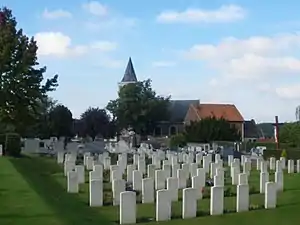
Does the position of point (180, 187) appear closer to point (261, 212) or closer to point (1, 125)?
point (261, 212)

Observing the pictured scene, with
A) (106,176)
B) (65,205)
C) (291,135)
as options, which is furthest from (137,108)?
(65,205)

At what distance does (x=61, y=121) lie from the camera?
79.6 meters

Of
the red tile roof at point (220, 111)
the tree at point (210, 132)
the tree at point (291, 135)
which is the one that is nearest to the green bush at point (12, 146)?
the tree at point (210, 132)

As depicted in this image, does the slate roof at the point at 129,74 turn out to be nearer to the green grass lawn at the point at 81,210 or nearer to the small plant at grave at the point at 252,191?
the small plant at grave at the point at 252,191

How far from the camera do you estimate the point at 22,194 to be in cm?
1605

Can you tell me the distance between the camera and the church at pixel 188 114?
368ft

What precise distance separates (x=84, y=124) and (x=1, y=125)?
4867 centimetres

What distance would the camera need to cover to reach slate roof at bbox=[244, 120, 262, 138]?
116 metres

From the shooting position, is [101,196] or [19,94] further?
[19,94]

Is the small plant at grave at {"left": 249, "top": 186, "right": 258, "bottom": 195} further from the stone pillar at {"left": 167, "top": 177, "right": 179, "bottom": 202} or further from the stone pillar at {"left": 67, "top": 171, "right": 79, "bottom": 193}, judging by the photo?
the stone pillar at {"left": 67, "top": 171, "right": 79, "bottom": 193}

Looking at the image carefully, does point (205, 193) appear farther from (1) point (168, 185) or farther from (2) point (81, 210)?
(2) point (81, 210)

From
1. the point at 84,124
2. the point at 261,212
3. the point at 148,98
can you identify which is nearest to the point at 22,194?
the point at 261,212

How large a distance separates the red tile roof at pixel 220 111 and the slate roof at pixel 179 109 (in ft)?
33.0

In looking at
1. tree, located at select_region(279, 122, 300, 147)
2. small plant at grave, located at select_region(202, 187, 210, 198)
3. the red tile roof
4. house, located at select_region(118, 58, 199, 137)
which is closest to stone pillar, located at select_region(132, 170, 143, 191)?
small plant at grave, located at select_region(202, 187, 210, 198)
